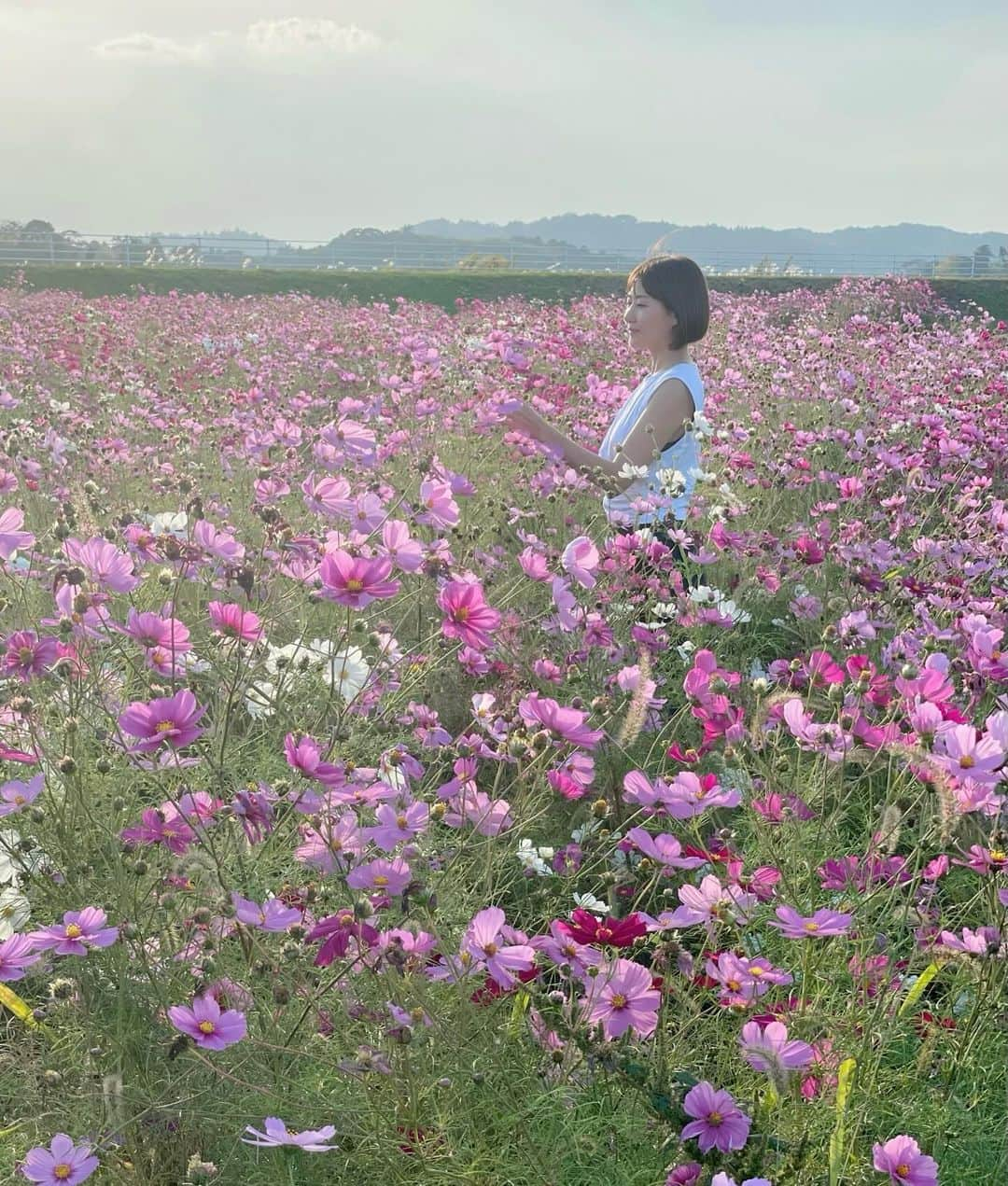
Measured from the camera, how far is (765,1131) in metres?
1.29

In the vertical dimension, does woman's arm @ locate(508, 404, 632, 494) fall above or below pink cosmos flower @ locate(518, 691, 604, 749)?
above

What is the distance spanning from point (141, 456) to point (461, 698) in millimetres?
2325

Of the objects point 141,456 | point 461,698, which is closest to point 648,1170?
point 461,698

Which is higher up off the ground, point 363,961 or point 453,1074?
point 363,961

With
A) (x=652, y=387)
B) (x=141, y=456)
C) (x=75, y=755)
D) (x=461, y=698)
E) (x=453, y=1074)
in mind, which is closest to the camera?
(x=453, y=1074)

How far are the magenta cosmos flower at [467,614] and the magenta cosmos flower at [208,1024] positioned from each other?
52 cm

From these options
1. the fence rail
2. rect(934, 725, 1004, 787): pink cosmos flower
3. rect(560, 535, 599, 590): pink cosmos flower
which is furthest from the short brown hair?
the fence rail

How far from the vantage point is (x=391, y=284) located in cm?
1917

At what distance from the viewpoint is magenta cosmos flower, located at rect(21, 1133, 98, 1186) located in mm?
1122

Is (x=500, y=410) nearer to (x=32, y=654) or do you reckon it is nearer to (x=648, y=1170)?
(x=32, y=654)

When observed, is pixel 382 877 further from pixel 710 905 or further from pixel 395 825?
pixel 710 905

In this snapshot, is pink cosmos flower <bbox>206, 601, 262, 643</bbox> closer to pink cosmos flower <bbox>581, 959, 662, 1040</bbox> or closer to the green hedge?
pink cosmos flower <bbox>581, 959, 662, 1040</bbox>

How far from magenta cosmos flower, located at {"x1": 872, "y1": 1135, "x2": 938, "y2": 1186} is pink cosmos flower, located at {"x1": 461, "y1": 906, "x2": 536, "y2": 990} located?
408 millimetres

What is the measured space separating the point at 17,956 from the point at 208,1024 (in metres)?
0.26
